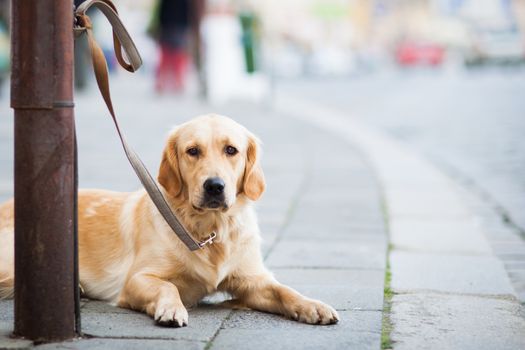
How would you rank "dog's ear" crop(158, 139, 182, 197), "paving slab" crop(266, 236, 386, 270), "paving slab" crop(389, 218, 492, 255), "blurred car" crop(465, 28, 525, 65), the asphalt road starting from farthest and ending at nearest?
"blurred car" crop(465, 28, 525, 65) → the asphalt road → "paving slab" crop(389, 218, 492, 255) → "paving slab" crop(266, 236, 386, 270) → "dog's ear" crop(158, 139, 182, 197)

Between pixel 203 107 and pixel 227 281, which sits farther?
pixel 203 107

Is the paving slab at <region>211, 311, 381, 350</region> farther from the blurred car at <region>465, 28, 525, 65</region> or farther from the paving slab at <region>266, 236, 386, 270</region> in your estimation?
the blurred car at <region>465, 28, 525, 65</region>

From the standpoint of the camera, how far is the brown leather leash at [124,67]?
11.0 ft

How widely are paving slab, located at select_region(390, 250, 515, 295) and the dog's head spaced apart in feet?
3.36

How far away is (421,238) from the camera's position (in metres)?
5.91

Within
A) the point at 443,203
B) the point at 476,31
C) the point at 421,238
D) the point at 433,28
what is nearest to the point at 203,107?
the point at 443,203

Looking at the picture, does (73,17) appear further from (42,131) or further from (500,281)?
(500,281)

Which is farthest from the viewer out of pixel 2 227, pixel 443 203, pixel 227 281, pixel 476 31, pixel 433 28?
pixel 433 28

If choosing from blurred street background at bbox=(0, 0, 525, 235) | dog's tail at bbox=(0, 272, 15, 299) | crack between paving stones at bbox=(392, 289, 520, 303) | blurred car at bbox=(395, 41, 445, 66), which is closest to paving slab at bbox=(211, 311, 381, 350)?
crack between paving stones at bbox=(392, 289, 520, 303)

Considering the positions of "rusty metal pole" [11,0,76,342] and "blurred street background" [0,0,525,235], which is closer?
"rusty metal pole" [11,0,76,342]

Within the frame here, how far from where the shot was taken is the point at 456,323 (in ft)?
12.3

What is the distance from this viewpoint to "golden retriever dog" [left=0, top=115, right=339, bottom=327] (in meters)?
3.83

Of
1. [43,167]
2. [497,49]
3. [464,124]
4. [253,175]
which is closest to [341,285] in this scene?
[253,175]

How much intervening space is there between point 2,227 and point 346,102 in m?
17.8
